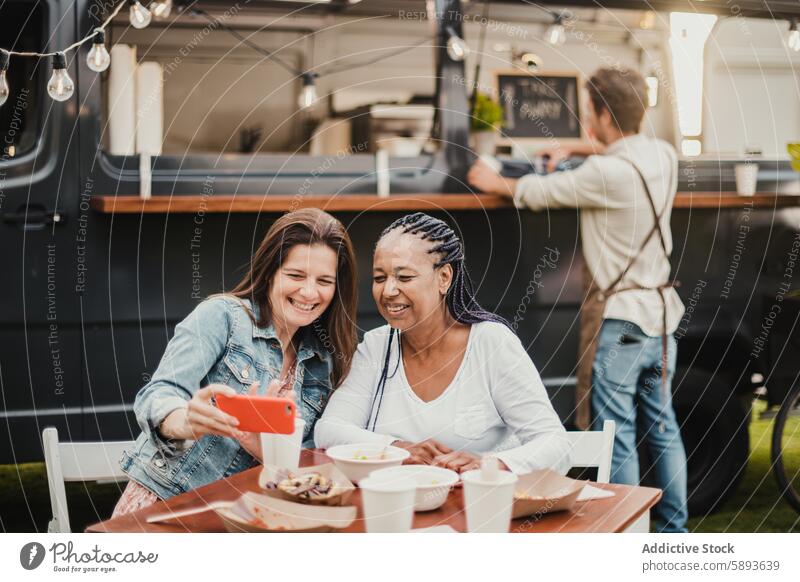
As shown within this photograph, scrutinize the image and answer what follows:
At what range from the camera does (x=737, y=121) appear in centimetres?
319

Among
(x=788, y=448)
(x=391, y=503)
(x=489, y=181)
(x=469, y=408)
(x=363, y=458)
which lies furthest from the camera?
(x=788, y=448)

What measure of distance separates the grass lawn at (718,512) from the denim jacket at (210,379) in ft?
3.13

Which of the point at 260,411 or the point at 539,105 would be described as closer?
the point at 260,411

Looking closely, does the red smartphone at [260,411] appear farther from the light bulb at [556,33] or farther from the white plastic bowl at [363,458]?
the light bulb at [556,33]

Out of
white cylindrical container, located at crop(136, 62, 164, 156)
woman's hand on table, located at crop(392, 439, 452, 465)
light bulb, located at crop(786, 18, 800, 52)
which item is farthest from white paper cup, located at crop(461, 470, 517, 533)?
light bulb, located at crop(786, 18, 800, 52)

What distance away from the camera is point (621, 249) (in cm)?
299

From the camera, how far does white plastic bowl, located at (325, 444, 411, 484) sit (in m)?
2.07

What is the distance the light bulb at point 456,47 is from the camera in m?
2.95

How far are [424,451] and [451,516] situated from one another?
34 cm

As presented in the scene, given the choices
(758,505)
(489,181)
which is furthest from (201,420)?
(758,505)

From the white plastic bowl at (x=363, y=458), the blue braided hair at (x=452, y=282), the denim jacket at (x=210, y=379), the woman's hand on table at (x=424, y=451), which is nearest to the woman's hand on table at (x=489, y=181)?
the blue braided hair at (x=452, y=282)

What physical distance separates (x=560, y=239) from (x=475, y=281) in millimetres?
392

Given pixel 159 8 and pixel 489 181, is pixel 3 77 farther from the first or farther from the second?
pixel 489 181
